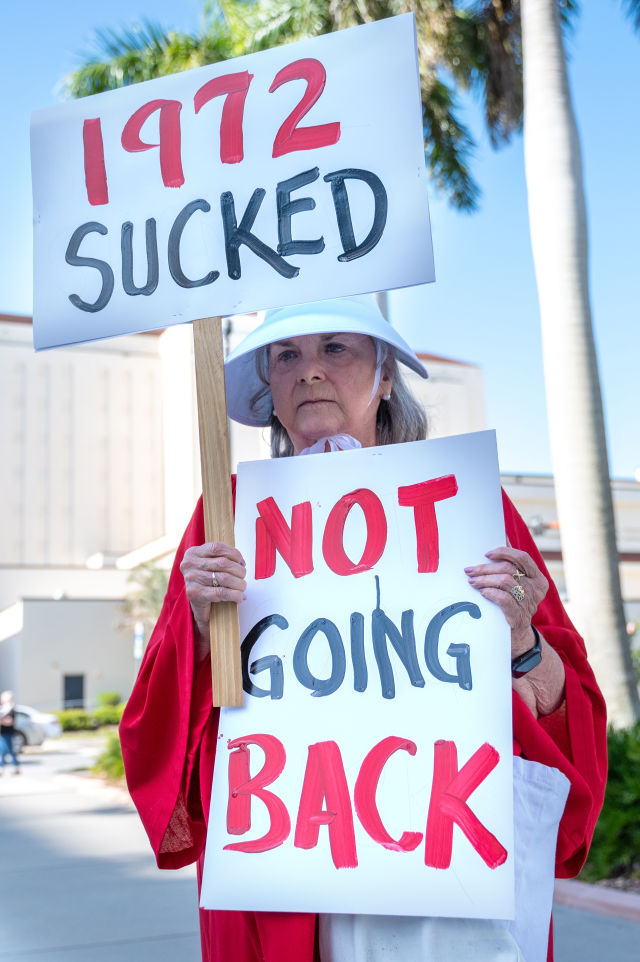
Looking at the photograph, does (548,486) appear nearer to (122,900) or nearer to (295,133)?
(122,900)

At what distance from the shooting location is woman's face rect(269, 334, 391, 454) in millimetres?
2041

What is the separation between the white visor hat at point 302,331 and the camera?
2021 millimetres

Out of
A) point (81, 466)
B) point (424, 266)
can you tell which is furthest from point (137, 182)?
point (81, 466)

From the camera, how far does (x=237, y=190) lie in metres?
1.95

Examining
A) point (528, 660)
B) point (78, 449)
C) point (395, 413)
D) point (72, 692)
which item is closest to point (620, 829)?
point (395, 413)

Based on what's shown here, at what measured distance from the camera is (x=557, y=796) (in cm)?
173

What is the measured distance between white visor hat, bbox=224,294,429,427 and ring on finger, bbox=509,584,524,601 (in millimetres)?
594

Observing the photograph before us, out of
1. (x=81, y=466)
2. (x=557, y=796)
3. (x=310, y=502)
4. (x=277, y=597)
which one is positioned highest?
(x=81, y=466)

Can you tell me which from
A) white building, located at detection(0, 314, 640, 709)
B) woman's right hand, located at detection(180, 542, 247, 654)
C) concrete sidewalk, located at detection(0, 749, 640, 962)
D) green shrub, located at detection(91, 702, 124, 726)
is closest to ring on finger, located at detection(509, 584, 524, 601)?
woman's right hand, located at detection(180, 542, 247, 654)

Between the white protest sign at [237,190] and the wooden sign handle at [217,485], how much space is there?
89 mm

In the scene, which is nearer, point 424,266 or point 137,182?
point 424,266

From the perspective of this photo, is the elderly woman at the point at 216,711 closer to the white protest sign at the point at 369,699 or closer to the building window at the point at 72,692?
the white protest sign at the point at 369,699

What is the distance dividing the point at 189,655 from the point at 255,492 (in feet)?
1.07

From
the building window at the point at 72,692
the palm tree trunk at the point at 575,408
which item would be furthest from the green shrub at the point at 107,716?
the palm tree trunk at the point at 575,408
